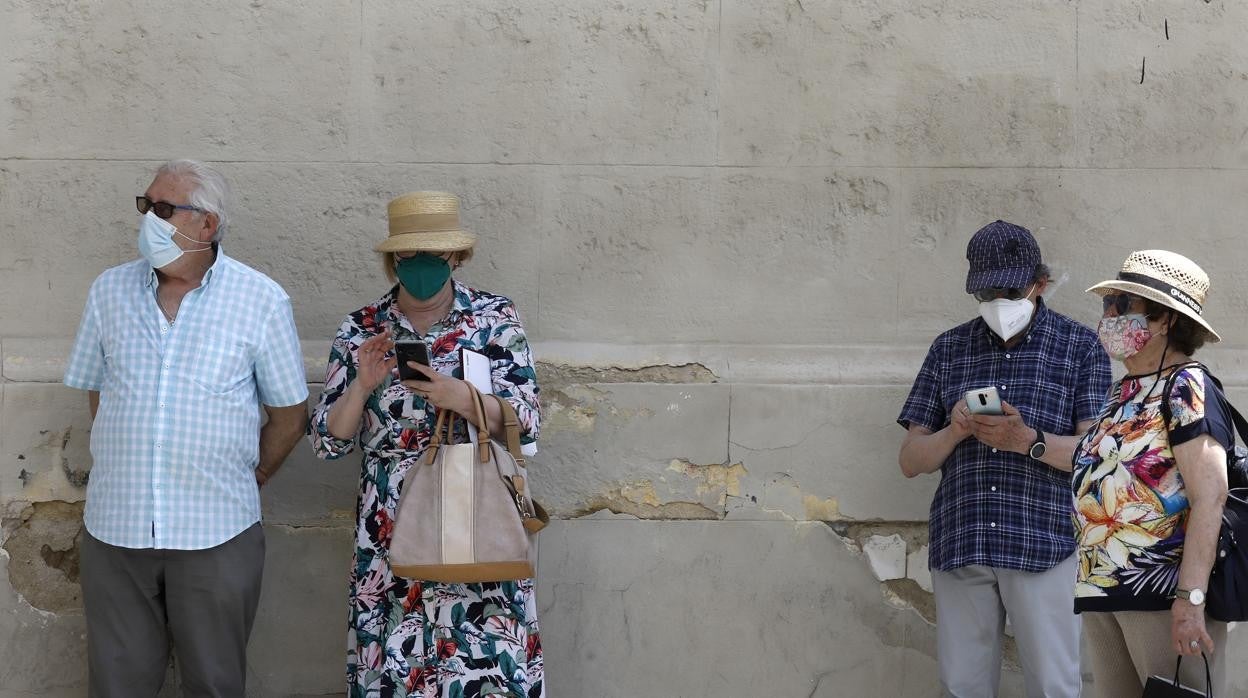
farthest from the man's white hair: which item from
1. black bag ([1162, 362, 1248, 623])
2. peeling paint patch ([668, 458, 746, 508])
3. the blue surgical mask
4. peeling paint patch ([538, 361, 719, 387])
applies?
black bag ([1162, 362, 1248, 623])

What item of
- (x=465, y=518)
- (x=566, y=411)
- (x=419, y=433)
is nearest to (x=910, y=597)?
(x=566, y=411)

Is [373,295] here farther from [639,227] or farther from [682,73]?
[682,73]

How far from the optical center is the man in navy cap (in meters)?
3.94

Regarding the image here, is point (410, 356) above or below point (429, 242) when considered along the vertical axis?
below

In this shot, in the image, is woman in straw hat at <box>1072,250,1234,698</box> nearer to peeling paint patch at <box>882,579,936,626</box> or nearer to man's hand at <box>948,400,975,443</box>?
man's hand at <box>948,400,975,443</box>

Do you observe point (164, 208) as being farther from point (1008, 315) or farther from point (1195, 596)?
point (1195, 596)

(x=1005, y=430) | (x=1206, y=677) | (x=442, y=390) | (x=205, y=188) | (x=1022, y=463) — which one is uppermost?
(x=205, y=188)

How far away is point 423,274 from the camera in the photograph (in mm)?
3967

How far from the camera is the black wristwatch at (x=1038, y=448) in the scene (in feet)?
12.8

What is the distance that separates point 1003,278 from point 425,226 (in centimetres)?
175

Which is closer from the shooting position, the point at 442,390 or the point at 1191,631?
the point at 1191,631

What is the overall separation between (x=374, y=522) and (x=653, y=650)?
122 centimetres

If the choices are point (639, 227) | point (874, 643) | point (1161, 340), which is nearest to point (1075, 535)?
point (1161, 340)

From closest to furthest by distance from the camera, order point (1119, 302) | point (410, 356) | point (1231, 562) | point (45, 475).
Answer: point (1231, 562)
point (1119, 302)
point (410, 356)
point (45, 475)
